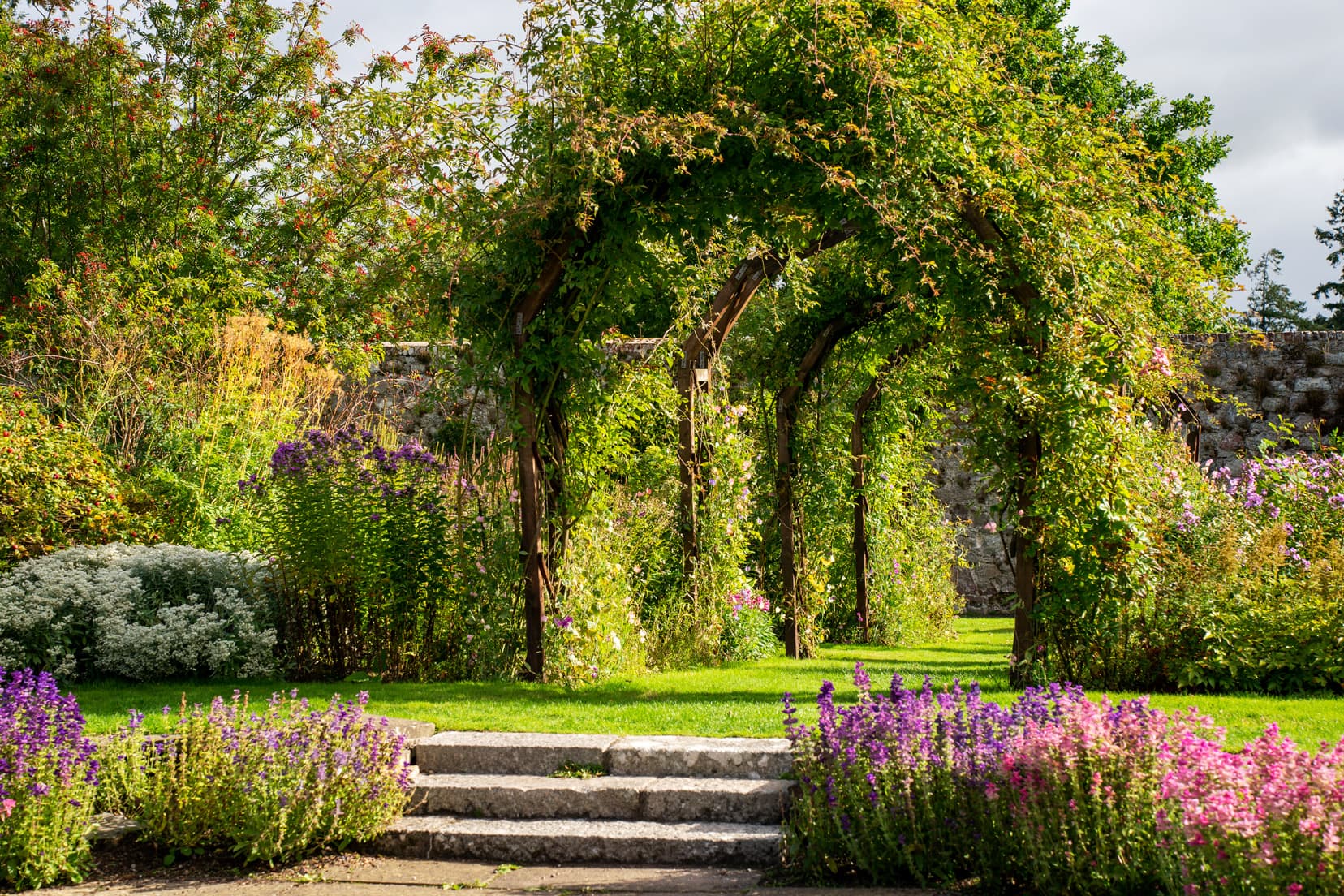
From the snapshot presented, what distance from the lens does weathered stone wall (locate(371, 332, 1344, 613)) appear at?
1100 cm

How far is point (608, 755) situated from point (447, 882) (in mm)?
962

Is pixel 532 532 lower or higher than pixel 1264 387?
lower

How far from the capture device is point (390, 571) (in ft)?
22.1

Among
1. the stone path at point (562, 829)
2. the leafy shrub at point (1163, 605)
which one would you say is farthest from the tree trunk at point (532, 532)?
the leafy shrub at point (1163, 605)

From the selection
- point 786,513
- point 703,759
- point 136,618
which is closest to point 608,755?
point 703,759

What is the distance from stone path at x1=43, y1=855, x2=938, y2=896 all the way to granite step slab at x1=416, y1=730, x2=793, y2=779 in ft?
1.97

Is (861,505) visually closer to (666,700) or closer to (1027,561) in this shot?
(1027,561)

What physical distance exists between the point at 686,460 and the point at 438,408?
450cm

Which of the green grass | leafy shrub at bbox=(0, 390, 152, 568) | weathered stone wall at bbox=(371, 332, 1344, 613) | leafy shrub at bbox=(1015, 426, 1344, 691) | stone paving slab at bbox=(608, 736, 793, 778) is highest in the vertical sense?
weathered stone wall at bbox=(371, 332, 1344, 613)

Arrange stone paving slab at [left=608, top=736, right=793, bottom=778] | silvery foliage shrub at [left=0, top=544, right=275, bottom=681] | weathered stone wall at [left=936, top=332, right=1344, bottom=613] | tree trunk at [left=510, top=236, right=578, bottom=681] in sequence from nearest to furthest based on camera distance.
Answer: stone paving slab at [left=608, top=736, right=793, bottom=778], tree trunk at [left=510, top=236, right=578, bottom=681], silvery foliage shrub at [left=0, top=544, right=275, bottom=681], weathered stone wall at [left=936, top=332, right=1344, bottom=613]

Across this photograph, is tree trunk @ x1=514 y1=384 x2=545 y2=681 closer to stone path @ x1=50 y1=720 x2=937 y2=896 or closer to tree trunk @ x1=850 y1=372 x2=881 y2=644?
stone path @ x1=50 y1=720 x2=937 y2=896

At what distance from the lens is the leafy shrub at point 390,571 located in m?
6.64

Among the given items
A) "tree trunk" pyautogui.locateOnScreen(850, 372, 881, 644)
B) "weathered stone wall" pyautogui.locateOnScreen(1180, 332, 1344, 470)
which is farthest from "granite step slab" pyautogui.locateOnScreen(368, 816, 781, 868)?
"weathered stone wall" pyautogui.locateOnScreen(1180, 332, 1344, 470)

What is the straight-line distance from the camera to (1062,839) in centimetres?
341
